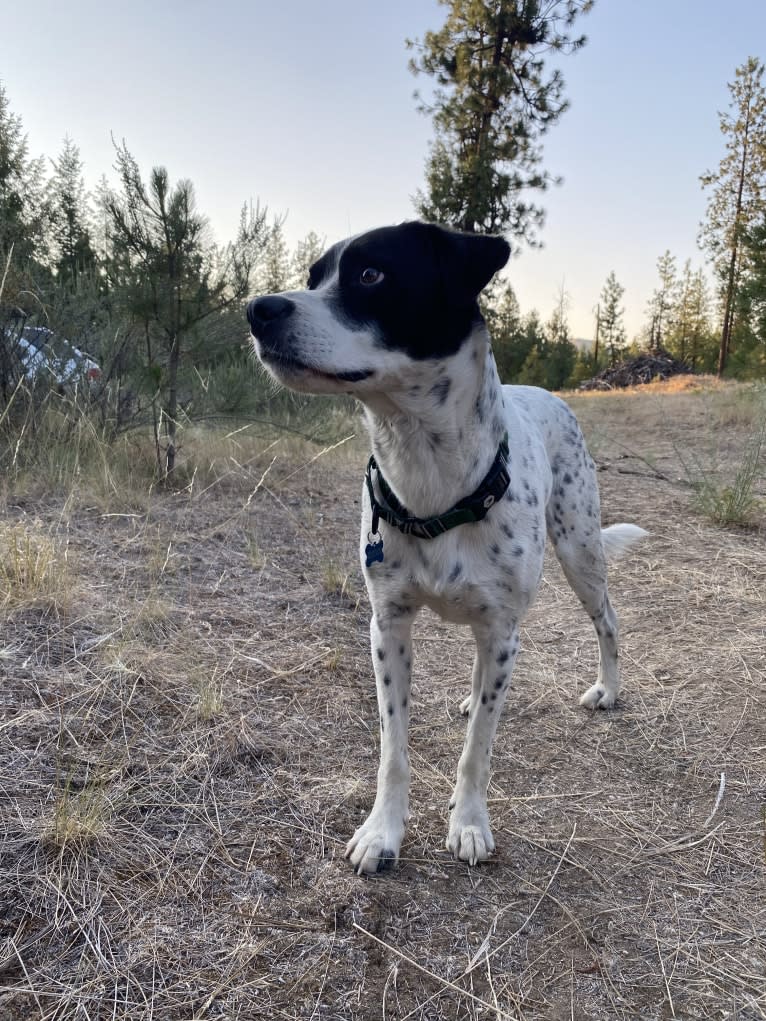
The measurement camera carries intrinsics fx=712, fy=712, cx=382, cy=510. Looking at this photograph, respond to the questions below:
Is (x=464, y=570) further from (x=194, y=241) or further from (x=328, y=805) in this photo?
(x=194, y=241)

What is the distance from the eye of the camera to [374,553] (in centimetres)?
231

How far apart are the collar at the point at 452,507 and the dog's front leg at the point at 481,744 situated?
0.40 m

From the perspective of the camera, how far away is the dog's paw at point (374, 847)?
2141 mm

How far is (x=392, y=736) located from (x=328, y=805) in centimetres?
35

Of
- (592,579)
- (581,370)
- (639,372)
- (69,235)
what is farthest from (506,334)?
(592,579)

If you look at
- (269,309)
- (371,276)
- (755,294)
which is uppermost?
(755,294)

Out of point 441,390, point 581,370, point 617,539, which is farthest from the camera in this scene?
point 581,370

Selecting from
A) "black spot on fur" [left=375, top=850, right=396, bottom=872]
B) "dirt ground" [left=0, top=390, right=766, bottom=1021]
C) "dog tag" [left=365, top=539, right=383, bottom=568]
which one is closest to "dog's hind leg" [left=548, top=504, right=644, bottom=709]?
"dirt ground" [left=0, top=390, right=766, bottom=1021]

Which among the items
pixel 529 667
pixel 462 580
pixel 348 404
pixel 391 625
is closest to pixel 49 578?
pixel 391 625

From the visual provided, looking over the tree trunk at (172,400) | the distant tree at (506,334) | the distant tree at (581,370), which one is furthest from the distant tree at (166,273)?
the distant tree at (581,370)

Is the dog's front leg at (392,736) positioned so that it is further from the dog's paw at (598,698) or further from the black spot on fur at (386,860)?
the dog's paw at (598,698)

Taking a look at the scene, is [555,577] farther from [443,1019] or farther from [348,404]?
[348,404]

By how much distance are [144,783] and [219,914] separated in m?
0.61

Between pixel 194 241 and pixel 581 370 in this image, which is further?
pixel 581 370
